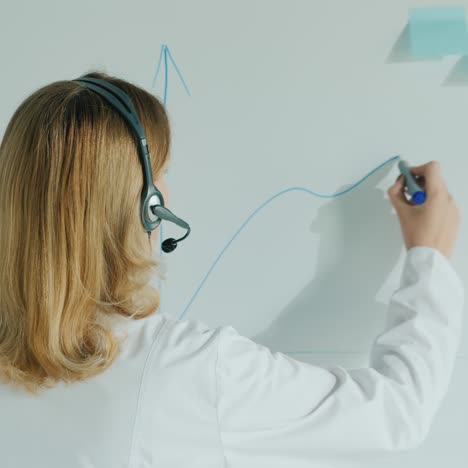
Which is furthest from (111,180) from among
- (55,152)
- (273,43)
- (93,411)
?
(273,43)

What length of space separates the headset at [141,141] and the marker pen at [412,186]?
31cm

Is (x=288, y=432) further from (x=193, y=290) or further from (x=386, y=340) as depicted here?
(x=193, y=290)

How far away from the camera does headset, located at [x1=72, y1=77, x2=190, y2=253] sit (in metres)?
0.59

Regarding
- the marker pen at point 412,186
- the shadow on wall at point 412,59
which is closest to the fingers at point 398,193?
the marker pen at point 412,186

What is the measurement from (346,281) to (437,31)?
0.35 metres

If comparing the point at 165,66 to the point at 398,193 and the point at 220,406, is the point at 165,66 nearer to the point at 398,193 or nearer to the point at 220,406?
the point at 398,193

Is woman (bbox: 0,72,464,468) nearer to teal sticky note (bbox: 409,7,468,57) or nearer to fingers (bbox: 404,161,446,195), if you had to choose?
fingers (bbox: 404,161,446,195)

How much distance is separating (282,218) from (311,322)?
154mm

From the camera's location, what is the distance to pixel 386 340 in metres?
0.70

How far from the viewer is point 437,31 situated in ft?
2.49

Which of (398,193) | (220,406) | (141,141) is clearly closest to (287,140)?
(398,193)

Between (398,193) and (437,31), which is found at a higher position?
(437,31)

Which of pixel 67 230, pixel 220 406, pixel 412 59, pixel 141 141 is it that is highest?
pixel 412 59

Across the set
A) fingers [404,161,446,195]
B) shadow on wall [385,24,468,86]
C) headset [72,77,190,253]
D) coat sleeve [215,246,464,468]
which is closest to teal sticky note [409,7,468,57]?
shadow on wall [385,24,468,86]
